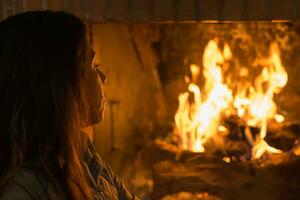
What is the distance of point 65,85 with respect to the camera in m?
1.07

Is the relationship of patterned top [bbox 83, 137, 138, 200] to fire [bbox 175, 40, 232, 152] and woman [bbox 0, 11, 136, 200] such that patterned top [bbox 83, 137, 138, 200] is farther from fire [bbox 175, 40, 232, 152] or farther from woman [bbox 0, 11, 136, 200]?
fire [bbox 175, 40, 232, 152]

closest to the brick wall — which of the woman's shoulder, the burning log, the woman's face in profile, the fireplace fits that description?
the fireplace

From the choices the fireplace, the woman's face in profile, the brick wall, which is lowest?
the fireplace

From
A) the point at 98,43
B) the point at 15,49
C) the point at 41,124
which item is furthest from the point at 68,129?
the point at 98,43

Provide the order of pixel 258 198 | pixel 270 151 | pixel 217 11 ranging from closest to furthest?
pixel 217 11 → pixel 258 198 → pixel 270 151

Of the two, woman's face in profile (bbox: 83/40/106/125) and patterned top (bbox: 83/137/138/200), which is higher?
woman's face in profile (bbox: 83/40/106/125)

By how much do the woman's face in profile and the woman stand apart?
0.04 m

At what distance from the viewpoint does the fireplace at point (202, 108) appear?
2893mm

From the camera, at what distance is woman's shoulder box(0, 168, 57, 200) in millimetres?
967

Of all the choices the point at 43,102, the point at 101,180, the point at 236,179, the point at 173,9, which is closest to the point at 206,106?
the point at 236,179

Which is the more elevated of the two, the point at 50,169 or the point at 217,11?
the point at 217,11

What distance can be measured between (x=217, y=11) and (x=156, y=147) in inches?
36.0

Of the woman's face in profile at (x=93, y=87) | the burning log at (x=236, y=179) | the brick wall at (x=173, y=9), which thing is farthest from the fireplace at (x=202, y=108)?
the woman's face in profile at (x=93, y=87)

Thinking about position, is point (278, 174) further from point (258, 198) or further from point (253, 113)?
point (253, 113)
